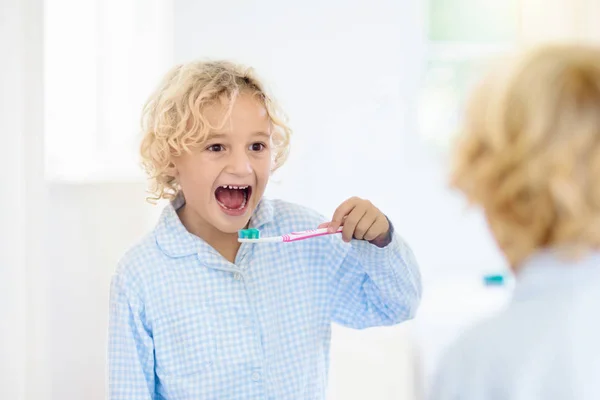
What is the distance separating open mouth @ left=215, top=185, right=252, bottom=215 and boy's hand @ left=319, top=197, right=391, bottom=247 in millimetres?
142

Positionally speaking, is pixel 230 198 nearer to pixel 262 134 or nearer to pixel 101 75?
pixel 262 134

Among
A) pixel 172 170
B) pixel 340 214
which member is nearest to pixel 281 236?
pixel 340 214

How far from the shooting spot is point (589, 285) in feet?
1.75

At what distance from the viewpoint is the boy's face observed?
982mm

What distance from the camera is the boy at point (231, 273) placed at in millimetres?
950

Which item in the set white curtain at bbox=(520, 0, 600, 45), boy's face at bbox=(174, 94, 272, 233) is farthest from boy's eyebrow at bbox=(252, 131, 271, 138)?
white curtain at bbox=(520, 0, 600, 45)

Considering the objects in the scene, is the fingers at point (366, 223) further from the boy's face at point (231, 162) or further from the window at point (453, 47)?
the window at point (453, 47)

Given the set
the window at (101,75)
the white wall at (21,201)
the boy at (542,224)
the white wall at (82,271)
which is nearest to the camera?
the boy at (542,224)

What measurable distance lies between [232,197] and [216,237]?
60mm

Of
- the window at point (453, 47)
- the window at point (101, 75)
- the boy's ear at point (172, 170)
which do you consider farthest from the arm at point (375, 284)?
the window at point (453, 47)

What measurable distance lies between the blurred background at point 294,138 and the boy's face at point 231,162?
244mm

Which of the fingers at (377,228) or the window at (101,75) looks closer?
the fingers at (377,228)

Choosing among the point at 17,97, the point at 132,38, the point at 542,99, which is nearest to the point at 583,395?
the point at 542,99

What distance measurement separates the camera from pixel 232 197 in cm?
104
